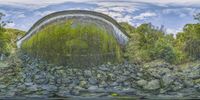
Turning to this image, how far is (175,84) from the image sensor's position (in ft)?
86.5

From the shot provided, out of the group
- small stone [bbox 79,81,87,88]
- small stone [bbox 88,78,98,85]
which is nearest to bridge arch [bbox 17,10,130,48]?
small stone [bbox 88,78,98,85]

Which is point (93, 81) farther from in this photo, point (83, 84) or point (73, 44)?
point (73, 44)

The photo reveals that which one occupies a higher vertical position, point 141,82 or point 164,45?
point 164,45

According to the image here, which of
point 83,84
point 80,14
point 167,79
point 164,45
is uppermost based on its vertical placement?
point 80,14

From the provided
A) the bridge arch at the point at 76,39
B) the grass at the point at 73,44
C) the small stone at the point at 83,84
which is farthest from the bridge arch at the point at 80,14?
the small stone at the point at 83,84

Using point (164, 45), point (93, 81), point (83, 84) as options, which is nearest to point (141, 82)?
point (93, 81)

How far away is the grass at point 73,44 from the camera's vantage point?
3012cm

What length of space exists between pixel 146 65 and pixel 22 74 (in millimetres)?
4929

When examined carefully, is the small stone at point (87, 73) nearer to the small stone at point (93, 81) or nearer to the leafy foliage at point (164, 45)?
the small stone at point (93, 81)

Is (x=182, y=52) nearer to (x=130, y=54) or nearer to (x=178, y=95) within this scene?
(x=130, y=54)

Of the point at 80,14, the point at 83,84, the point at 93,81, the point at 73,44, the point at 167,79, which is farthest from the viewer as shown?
the point at 73,44

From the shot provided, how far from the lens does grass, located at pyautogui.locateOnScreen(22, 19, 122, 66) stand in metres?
30.1

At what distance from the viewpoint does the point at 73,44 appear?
99.7 feet

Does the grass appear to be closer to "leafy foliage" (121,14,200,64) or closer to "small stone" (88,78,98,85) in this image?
"leafy foliage" (121,14,200,64)
